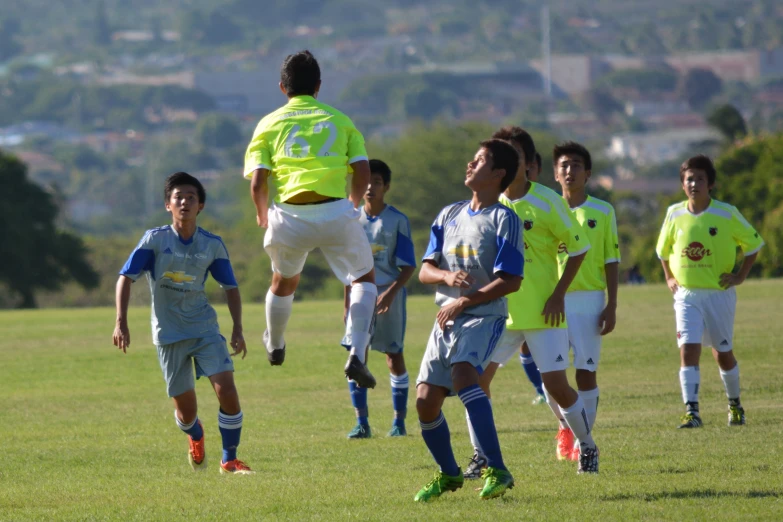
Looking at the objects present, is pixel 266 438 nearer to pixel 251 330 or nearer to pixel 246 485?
pixel 246 485

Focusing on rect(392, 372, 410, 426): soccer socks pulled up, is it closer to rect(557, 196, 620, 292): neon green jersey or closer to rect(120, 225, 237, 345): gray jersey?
rect(557, 196, 620, 292): neon green jersey

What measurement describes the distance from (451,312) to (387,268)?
12.8ft

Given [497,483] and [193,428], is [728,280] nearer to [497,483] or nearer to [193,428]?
[497,483]

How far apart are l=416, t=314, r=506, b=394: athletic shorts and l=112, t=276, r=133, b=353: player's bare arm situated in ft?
7.38

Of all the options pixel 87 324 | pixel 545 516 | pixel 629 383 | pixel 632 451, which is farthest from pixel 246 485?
pixel 87 324

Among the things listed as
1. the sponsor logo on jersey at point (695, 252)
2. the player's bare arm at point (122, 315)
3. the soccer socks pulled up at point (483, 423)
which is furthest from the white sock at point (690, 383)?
the player's bare arm at point (122, 315)

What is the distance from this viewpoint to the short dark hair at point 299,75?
905cm

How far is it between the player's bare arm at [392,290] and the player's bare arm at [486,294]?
3.17 m

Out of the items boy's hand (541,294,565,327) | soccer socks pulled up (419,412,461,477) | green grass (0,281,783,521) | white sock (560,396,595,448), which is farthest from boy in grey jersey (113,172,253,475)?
white sock (560,396,595,448)

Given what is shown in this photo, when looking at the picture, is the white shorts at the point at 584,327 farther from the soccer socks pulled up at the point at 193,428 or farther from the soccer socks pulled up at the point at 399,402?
the soccer socks pulled up at the point at 193,428

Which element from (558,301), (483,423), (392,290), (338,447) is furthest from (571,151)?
(338,447)

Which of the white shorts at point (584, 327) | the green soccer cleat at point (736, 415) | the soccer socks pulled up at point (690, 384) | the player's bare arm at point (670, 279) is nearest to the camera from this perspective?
the white shorts at point (584, 327)

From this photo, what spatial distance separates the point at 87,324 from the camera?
90.3ft

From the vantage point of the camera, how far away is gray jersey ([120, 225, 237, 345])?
9469 millimetres
